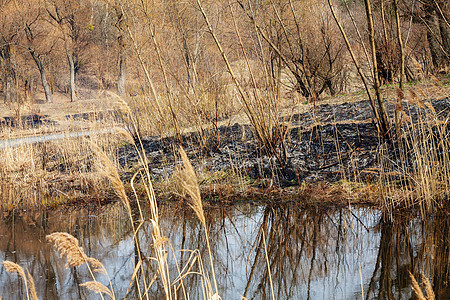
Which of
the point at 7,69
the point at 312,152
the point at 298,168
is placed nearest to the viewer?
the point at 298,168

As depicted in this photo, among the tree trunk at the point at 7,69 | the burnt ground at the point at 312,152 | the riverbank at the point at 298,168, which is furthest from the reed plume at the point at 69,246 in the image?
the tree trunk at the point at 7,69

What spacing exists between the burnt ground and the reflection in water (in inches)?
35.1

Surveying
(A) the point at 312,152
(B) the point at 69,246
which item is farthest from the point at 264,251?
(A) the point at 312,152

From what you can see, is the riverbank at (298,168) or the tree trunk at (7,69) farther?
the tree trunk at (7,69)

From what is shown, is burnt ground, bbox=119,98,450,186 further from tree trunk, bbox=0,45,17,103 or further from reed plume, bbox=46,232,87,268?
tree trunk, bbox=0,45,17,103

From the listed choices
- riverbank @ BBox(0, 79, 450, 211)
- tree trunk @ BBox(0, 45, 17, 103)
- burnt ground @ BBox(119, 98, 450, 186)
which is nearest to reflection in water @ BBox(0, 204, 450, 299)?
riverbank @ BBox(0, 79, 450, 211)

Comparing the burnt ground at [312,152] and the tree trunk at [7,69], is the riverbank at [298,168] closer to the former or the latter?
the burnt ground at [312,152]

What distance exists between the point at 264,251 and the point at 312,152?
2829mm

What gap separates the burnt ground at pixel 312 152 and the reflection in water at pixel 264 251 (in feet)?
2.92

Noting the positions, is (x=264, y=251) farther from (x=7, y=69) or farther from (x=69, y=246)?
(x=7, y=69)

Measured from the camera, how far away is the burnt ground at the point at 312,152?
584cm

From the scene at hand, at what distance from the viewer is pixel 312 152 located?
6551 mm

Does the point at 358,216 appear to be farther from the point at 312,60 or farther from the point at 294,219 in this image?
the point at 312,60

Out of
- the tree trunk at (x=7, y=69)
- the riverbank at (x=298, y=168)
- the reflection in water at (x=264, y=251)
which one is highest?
the tree trunk at (x=7, y=69)
